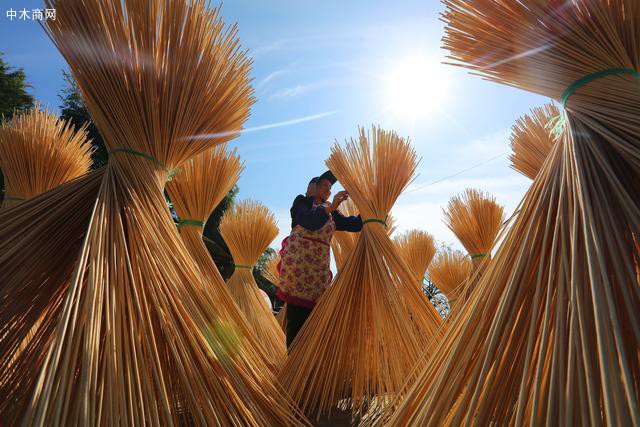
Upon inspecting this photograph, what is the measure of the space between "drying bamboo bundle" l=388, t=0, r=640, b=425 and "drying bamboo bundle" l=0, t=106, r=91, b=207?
155cm

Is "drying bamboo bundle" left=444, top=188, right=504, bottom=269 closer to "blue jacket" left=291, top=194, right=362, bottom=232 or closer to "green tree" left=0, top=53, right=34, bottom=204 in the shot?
"blue jacket" left=291, top=194, right=362, bottom=232

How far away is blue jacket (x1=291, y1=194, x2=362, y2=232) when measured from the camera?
148 centimetres

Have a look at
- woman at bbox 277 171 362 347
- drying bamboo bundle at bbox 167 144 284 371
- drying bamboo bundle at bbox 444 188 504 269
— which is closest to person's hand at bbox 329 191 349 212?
woman at bbox 277 171 362 347

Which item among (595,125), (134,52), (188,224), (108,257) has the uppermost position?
(134,52)

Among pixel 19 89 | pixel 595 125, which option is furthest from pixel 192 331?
pixel 19 89

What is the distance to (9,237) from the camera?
2.34 ft

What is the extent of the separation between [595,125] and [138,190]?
879mm

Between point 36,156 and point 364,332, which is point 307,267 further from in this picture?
point 36,156

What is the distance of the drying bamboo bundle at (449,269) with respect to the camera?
3910mm

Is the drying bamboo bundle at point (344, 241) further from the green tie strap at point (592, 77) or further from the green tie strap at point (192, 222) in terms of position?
the green tie strap at point (592, 77)

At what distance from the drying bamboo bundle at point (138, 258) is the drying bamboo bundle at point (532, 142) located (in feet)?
3.77

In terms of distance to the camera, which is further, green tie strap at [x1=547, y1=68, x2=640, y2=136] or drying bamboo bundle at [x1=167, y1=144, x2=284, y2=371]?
drying bamboo bundle at [x1=167, y1=144, x2=284, y2=371]

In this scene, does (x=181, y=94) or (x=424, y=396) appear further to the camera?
(x=181, y=94)

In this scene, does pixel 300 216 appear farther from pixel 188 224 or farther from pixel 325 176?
pixel 188 224
